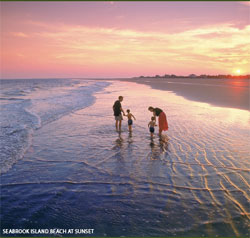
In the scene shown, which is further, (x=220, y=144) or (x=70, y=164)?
(x=220, y=144)

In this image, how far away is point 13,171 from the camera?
20.4 feet

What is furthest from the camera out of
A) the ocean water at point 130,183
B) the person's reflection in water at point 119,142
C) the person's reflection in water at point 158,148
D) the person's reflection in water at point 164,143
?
the person's reflection in water at point 119,142

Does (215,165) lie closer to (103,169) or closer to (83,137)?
(103,169)

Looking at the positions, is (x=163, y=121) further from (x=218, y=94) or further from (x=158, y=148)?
(x=218, y=94)

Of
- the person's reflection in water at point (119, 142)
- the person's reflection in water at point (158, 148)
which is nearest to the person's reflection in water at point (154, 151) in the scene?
the person's reflection in water at point (158, 148)

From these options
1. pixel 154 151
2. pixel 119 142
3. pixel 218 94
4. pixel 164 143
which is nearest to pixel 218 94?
pixel 218 94

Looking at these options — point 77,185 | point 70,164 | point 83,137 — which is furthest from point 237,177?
point 83,137

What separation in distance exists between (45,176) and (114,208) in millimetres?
2645

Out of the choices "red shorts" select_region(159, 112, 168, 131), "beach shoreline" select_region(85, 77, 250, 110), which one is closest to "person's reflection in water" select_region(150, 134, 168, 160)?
"red shorts" select_region(159, 112, 168, 131)

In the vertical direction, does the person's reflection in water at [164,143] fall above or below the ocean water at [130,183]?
above

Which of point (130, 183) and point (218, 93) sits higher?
point (218, 93)

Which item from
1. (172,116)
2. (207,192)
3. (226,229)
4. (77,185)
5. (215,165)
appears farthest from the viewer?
(172,116)

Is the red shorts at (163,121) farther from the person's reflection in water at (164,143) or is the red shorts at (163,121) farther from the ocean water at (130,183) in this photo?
the ocean water at (130,183)

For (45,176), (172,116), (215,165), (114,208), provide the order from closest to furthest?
(114,208), (45,176), (215,165), (172,116)
